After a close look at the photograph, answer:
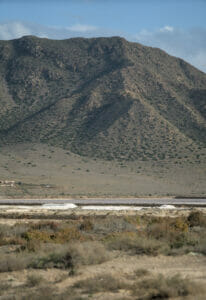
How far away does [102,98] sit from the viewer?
315 ft

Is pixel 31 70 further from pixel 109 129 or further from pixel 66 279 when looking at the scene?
pixel 66 279

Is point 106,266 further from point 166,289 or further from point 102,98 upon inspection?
point 102,98

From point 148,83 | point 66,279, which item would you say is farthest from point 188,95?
point 66,279

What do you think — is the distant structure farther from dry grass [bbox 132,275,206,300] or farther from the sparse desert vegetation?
dry grass [bbox 132,275,206,300]

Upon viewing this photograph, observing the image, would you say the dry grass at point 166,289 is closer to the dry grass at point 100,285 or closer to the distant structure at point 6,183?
the dry grass at point 100,285

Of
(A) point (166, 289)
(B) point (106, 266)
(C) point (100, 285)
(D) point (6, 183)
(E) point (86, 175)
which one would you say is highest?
(A) point (166, 289)

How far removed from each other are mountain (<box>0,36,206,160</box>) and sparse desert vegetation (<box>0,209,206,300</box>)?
196 feet

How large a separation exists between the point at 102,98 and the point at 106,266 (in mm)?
83702

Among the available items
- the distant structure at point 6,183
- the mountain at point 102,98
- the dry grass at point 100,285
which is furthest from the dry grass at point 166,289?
the mountain at point 102,98

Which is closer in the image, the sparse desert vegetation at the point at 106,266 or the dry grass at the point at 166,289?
the dry grass at the point at 166,289

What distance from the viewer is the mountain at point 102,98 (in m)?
81.9

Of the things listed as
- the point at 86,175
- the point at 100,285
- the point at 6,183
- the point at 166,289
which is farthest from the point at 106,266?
the point at 86,175

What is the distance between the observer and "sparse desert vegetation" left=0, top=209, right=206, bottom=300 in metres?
10.3

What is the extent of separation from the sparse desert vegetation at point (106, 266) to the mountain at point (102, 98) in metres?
59.8
